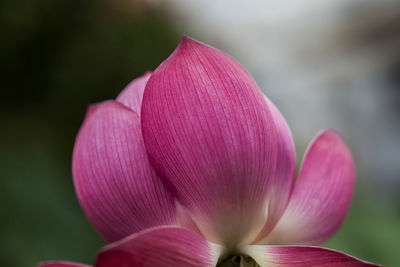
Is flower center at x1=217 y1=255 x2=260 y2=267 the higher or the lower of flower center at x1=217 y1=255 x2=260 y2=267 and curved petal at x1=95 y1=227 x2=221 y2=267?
the lower

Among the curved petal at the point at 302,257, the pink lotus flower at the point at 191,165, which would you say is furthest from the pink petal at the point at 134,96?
the curved petal at the point at 302,257

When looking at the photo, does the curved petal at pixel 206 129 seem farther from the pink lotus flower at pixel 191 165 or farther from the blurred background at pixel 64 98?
the blurred background at pixel 64 98

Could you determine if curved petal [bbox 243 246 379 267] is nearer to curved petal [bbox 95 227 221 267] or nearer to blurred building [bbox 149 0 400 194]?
curved petal [bbox 95 227 221 267]

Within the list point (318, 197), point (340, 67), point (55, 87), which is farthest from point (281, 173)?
point (340, 67)

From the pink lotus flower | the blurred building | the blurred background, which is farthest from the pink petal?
the blurred building

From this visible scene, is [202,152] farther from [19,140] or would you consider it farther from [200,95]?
[19,140]

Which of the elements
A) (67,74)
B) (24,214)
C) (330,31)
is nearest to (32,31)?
(67,74)
